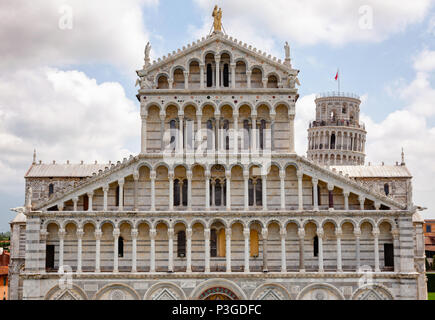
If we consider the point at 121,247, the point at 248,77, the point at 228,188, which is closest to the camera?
the point at 228,188

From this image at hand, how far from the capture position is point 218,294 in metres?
36.1

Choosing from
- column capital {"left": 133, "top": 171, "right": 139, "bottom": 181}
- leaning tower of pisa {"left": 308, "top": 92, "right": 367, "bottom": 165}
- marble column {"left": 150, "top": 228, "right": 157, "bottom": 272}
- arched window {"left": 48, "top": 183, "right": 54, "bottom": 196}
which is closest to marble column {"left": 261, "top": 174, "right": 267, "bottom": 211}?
marble column {"left": 150, "top": 228, "right": 157, "bottom": 272}

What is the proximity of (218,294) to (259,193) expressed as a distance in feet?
23.5

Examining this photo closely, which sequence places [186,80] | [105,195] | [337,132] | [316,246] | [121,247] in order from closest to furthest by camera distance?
[105,195] < [316,246] < [121,247] < [186,80] < [337,132]

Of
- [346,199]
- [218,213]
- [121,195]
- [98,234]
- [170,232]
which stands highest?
[121,195]

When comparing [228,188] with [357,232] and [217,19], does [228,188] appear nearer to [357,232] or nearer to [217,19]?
[357,232]

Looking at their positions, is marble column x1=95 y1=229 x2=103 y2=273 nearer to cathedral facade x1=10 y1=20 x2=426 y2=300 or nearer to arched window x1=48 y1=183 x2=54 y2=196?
cathedral facade x1=10 y1=20 x2=426 y2=300

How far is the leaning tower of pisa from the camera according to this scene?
99.7m

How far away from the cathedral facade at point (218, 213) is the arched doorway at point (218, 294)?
3.6 inches

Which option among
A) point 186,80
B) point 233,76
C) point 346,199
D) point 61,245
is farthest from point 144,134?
point 346,199

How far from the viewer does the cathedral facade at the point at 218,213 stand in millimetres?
36062

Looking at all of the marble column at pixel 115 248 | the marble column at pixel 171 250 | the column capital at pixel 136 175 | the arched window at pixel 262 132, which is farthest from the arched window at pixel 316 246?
the marble column at pixel 115 248

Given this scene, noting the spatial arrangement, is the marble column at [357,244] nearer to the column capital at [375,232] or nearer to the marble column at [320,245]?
the column capital at [375,232]
